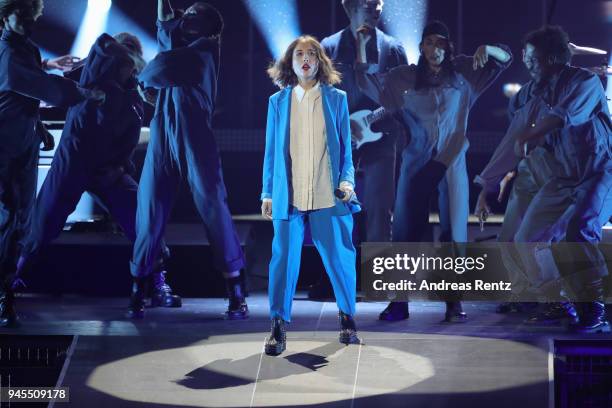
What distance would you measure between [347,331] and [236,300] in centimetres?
94

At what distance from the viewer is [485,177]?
609 cm

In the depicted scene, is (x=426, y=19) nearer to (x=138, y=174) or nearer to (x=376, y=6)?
(x=376, y=6)

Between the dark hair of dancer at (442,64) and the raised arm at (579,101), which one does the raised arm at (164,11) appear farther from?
the raised arm at (579,101)

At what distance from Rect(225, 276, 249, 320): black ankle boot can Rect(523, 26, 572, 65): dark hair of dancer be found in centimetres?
225

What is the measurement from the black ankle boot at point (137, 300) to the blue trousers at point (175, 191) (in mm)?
54

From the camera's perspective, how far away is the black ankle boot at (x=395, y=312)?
5.89m

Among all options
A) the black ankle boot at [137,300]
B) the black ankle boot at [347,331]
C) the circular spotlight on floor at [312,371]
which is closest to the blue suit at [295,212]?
the black ankle boot at [347,331]

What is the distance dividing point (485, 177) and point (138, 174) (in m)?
2.15

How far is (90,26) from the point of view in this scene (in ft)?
20.6

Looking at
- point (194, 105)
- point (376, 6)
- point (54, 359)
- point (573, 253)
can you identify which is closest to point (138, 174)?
point (194, 105)

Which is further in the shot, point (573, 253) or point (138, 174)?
point (138, 174)

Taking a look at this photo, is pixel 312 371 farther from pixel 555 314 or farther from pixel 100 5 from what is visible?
pixel 100 5

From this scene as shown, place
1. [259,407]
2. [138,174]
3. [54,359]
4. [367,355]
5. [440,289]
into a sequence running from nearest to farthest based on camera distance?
1. [259,407]
2. [367,355]
3. [54,359]
4. [440,289]
5. [138,174]

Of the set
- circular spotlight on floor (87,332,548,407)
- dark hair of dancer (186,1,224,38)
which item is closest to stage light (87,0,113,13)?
dark hair of dancer (186,1,224,38)
